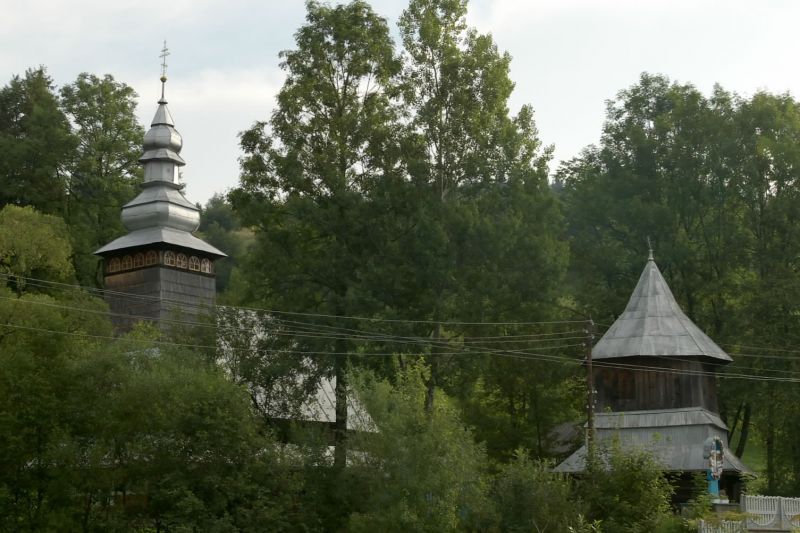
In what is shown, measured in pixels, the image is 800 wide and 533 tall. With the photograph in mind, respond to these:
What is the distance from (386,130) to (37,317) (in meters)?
12.4

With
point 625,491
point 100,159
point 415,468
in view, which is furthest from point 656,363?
point 100,159

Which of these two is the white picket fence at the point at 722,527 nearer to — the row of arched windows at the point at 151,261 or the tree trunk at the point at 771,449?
the tree trunk at the point at 771,449

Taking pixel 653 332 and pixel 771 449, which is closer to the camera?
pixel 653 332

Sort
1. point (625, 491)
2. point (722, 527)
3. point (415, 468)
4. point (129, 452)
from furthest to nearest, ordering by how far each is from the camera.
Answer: point (129, 452) → point (625, 491) → point (415, 468) → point (722, 527)

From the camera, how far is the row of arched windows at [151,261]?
64.0 m

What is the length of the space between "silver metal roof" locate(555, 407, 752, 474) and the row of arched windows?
1030 inches

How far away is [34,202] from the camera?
2665 inches

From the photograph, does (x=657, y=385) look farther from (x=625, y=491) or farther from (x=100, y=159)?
(x=100, y=159)

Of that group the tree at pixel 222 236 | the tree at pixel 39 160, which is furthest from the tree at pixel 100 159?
the tree at pixel 222 236

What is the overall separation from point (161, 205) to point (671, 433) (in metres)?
30.3

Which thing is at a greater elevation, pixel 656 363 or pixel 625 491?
pixel 656 363

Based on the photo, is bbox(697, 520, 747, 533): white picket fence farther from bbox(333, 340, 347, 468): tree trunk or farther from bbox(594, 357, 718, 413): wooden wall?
bbox(333, 340, 347, 468): tree trunk

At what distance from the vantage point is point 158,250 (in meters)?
64.0

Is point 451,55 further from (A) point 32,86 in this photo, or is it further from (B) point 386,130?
(A) point 32,86
